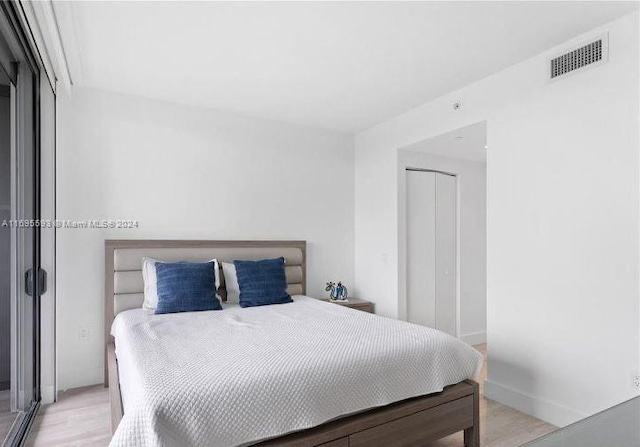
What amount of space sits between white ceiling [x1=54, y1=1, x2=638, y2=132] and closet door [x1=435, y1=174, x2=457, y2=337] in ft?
4.40

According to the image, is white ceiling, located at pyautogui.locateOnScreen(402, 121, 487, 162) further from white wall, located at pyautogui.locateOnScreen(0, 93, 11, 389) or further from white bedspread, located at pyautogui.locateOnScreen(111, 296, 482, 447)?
white wall, located at pyautogui.locateOnScreen(0, 93, 11, 389)

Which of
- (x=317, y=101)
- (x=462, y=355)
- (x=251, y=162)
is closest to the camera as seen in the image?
(x=462, y=355)

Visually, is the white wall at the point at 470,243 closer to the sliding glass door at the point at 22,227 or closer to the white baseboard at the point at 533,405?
the white baseboard at the point at 533,405

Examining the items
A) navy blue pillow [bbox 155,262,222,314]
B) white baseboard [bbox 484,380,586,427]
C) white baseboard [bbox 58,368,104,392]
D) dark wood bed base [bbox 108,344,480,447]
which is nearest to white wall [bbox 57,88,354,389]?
white baseboard [bbox 58,368,104,392]

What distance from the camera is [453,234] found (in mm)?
4652

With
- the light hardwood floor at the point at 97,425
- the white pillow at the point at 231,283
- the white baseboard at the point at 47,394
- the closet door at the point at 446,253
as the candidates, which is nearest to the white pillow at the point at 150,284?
the white pillow at the point at 231,283

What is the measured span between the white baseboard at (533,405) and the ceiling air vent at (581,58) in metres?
2.19

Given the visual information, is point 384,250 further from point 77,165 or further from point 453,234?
point 77,165

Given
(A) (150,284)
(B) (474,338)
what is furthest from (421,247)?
(A) (150,284)

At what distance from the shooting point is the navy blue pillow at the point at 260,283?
346cm

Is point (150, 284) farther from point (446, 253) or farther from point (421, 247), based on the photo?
point (446, 253)

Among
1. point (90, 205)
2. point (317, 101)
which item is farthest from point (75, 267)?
point (317, 101)

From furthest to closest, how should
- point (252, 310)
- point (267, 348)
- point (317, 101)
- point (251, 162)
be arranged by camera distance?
1. point (251, 162)
2. point (317, 101)
3. point (252, 310)
4. point (267, 348)

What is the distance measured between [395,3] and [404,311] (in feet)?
9.85
